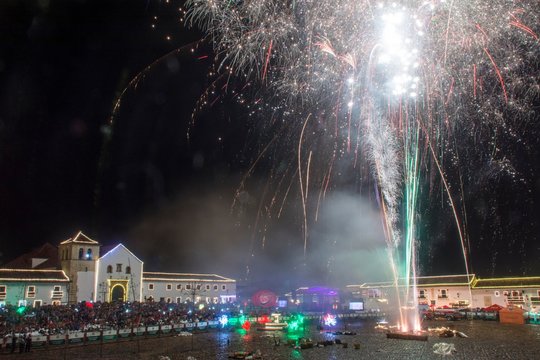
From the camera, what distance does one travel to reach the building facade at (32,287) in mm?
48719

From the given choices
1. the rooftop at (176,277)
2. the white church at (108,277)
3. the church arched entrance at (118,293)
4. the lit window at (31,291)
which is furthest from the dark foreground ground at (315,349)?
the rooftop at (176,277)

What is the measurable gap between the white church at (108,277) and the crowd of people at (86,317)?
46.2 ft

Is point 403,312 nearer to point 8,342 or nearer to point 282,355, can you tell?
point 282,355

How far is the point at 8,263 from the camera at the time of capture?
68125mm

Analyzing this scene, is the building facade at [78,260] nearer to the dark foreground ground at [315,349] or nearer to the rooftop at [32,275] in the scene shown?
the rooftop at [32,275]

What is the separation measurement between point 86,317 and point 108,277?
878 inches

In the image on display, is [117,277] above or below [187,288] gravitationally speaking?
above

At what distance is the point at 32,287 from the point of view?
50781mm

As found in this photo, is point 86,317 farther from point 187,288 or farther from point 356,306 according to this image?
point 356,306

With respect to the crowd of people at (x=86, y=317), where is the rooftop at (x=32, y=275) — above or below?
above

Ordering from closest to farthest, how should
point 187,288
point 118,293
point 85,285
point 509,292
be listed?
point 85,285 → point 118,293 → point 509,292 → point 187,288

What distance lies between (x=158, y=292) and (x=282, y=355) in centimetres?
4377

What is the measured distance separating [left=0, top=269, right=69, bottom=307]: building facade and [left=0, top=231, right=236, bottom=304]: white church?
0.32 metres

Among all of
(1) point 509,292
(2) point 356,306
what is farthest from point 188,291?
(1) point 509,292
